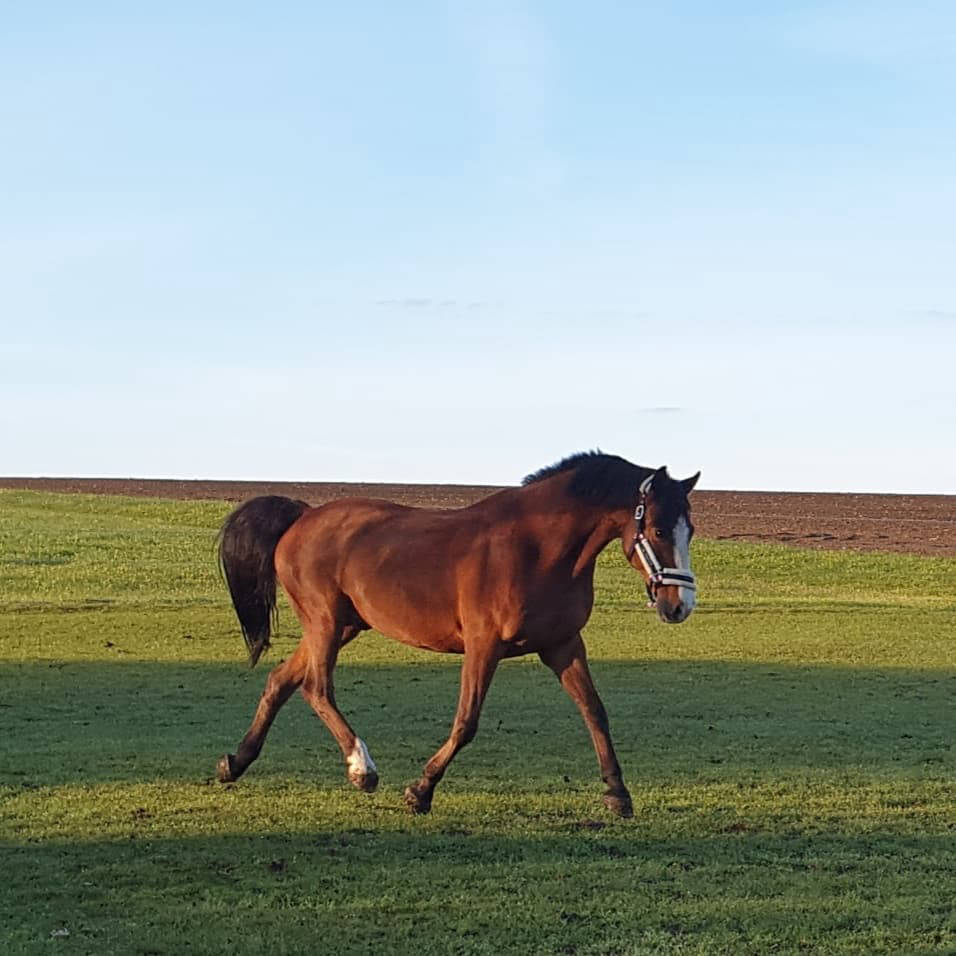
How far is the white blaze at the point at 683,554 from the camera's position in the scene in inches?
322

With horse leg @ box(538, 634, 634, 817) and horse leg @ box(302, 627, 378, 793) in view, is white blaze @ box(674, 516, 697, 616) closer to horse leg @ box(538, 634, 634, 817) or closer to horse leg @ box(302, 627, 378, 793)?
horse leg @ box(538, 634, 634, 817)

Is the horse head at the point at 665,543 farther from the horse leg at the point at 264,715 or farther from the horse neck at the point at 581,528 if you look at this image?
the horse leg at the point at 264,715

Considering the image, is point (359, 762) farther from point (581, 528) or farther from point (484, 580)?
point (581, 528)

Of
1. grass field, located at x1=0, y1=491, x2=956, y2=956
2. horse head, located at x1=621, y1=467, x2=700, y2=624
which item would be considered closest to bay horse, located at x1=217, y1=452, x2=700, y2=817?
horse head, located at x1=621, y1=467, x2=700, y2=624

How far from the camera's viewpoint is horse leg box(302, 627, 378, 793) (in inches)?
352

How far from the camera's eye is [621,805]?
8602mm

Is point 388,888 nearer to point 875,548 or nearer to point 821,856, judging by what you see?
point 821,856

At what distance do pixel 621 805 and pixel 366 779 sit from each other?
61.4 inches

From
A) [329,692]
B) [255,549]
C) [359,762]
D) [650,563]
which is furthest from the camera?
[255,549]

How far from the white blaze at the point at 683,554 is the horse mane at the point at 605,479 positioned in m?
0.36

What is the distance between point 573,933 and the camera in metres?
6.25

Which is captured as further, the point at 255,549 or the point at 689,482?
the point at 255,549

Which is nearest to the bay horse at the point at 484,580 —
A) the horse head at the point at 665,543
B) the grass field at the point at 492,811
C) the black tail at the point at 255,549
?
the horse head at the point at 665,543

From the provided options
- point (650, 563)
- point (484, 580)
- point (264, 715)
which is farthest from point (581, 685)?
point (264, 715)
